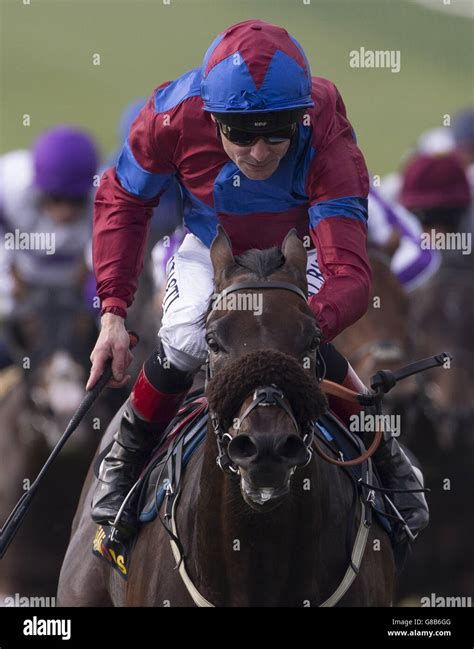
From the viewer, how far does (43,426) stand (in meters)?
8.55

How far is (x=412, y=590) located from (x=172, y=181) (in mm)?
4732

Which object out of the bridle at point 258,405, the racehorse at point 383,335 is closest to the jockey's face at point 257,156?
the bridle at point 258,405

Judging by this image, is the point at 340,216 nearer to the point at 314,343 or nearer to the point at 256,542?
the point at 314,343

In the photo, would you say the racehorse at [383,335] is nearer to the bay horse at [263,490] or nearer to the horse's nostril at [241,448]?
the bay horse at [263,490]

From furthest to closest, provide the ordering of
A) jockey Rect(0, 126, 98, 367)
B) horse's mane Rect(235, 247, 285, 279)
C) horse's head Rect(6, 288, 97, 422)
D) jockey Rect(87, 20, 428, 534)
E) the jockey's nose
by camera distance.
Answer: jockey Rect(0, 126, 98, 367), horse's head Rect(6, 288, 97, 422), jockey Rect(87, 20, 428, 534), horse's mane Rect(235, 247, 285, 279), the jockey's nose

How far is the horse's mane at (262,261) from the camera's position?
14.5 ft

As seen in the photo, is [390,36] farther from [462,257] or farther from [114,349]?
[114,349]

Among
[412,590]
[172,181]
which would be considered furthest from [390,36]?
[172,181]

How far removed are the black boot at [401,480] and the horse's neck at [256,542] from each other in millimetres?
702

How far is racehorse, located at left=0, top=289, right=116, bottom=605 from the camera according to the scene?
849 cm

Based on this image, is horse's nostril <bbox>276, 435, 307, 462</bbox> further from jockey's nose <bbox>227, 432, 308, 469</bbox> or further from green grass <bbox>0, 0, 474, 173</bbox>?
green grass <bbox>0, 0, 474, 173</bbox>

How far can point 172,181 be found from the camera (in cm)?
524

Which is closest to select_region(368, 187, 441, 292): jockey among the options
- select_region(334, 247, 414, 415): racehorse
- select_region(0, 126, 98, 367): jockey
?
select_region(334, 247, 414, 415): racehorse

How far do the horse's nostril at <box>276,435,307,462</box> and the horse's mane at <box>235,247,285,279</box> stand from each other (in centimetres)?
57
